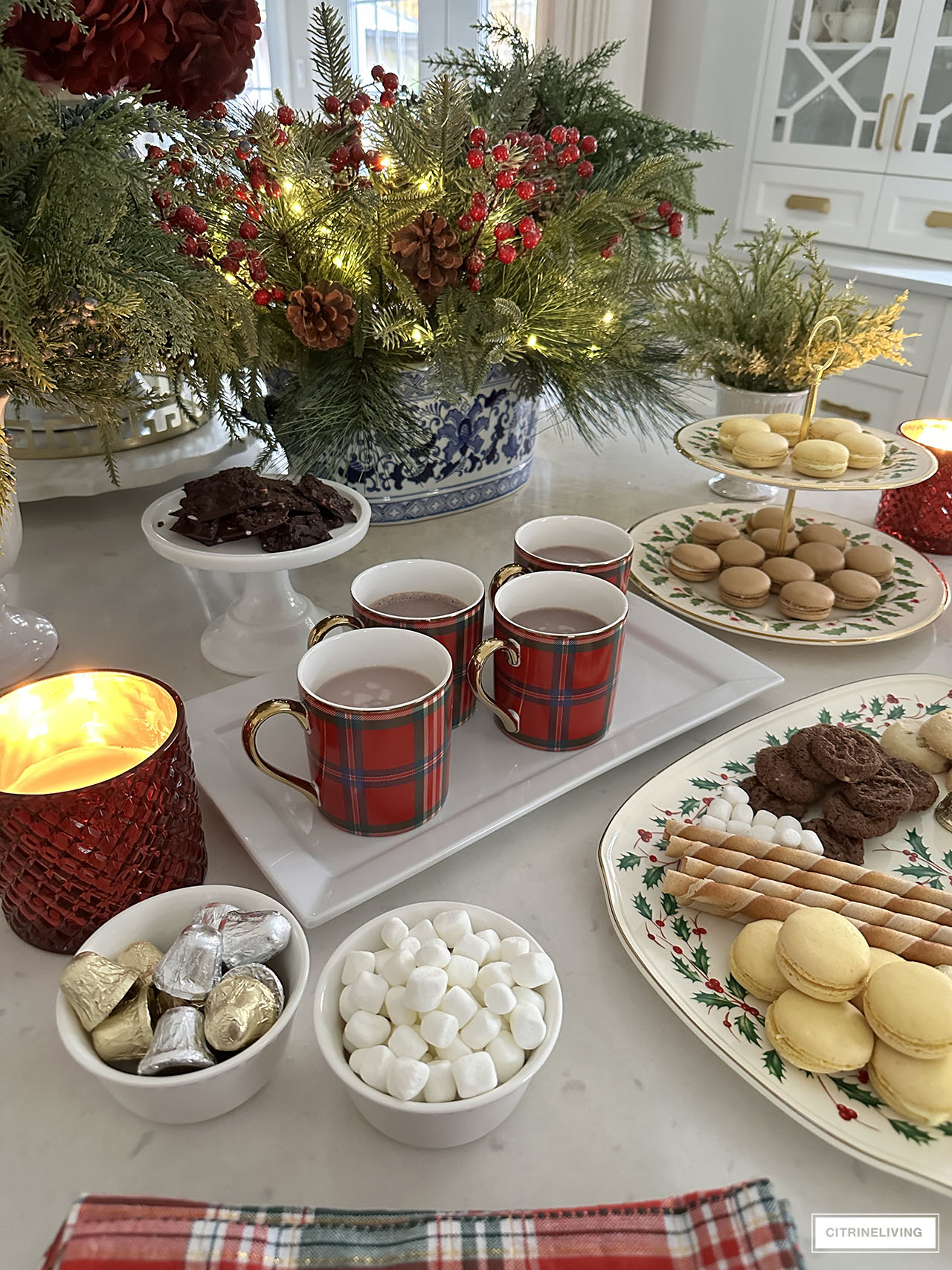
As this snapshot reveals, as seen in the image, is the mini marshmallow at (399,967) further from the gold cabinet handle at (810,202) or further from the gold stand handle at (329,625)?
the gold cabinet handle at (810,202)

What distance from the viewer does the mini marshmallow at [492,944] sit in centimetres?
47

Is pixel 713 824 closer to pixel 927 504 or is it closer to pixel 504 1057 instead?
pixel 504 1057

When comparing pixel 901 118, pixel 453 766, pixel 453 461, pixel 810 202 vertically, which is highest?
pixel 901 118

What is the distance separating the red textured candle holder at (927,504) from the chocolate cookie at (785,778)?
518 mm

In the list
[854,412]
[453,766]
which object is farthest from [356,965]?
[854,412]

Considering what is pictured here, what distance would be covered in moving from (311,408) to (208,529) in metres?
0.22

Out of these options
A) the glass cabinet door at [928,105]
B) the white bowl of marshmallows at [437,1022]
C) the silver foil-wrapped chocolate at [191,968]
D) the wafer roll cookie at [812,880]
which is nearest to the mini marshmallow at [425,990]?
the white bowl of marshmallows at [437,1022]

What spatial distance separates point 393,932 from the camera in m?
0.47

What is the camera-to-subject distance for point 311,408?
89 cm

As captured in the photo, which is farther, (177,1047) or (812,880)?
(812,880)

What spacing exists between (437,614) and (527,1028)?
0.34m

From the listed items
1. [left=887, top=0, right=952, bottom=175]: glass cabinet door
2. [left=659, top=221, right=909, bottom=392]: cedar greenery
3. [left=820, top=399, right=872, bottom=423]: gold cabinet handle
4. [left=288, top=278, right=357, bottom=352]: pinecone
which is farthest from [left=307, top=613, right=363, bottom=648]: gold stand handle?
[left=887, top=0, right=952, bottom=175]: glass cabinet door

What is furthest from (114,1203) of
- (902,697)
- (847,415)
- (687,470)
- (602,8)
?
(602,8)

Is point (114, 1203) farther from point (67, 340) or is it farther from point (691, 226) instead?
point (691, 226)
